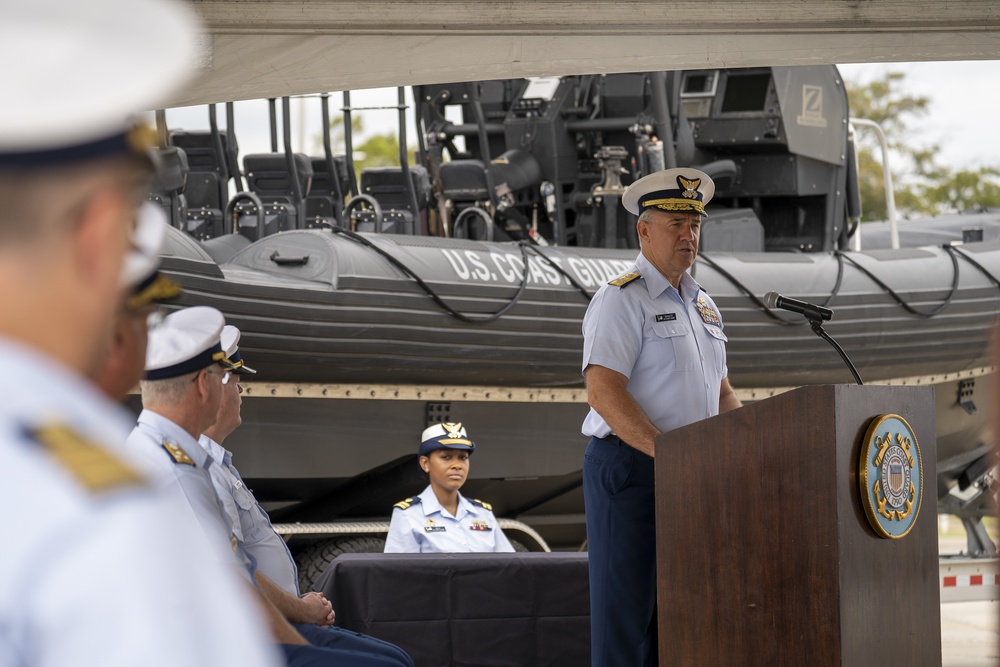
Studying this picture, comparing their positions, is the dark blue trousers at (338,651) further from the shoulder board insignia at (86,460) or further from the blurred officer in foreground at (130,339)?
the shoulder board insignia at (86,460)

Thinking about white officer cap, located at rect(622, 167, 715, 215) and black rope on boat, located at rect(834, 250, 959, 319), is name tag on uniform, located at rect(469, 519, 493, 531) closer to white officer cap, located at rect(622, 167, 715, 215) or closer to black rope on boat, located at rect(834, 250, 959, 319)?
white officer cap, located at rect(622, 167, 715, 215)

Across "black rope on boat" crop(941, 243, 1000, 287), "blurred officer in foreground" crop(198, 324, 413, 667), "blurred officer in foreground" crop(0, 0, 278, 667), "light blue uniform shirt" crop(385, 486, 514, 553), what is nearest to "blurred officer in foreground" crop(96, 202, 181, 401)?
"blurred officer in foreground" crop(0, 0, 278, 667)

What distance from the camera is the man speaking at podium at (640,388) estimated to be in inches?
113

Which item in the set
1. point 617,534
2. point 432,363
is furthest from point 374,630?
point 432,363

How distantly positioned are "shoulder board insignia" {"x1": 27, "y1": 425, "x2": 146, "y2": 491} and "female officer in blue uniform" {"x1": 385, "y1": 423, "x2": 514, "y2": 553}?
4.06 metres

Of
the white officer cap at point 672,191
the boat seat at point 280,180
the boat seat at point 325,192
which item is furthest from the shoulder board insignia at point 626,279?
the boat seat at point 325,192

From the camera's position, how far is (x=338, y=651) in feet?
7.31

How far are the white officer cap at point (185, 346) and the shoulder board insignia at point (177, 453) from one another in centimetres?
11

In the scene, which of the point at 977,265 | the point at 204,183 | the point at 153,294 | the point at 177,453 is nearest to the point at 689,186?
the point at 177,453

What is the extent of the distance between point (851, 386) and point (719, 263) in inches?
161

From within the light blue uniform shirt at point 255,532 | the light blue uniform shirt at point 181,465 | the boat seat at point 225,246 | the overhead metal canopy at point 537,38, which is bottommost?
the light blue uniform shirt at point 255,532

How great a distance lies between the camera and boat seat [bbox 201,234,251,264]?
6.35 metres

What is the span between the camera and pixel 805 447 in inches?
93.2

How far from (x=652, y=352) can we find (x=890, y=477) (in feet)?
2.45
